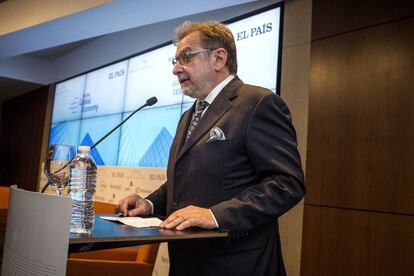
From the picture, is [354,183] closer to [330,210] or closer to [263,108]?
[330,210]

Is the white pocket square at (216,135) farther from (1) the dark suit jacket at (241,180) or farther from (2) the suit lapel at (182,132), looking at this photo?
(2) the suit lapel at (182,132)

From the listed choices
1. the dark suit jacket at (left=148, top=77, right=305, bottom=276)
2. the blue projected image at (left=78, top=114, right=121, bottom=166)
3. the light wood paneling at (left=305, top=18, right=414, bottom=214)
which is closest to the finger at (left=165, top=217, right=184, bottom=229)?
the dark suit jacket at (left=148, top=77, right=305, bottom=276)

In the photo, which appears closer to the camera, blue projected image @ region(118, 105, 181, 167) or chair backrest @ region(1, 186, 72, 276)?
chair backrest @ region(1, 186, 72, 276)

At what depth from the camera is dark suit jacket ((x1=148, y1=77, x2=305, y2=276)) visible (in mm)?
1252

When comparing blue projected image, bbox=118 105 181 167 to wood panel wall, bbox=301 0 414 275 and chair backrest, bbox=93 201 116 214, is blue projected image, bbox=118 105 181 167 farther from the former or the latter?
wood panel wall, bbox=301 0 414 275

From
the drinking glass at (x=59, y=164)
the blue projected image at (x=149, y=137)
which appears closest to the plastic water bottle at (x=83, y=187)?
the drinking glass at (x=59, y=164)

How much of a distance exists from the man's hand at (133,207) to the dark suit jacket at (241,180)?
0.10 metres

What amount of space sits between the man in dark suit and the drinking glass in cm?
29

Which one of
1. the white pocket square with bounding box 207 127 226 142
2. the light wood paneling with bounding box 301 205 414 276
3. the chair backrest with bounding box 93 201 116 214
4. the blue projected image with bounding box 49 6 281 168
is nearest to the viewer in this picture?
the white pocket square with bounding box 207 127 226 142

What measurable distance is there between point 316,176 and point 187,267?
1703 mm

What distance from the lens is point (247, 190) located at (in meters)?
1.29

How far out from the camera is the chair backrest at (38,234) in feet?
2.75

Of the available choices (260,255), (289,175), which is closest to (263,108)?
(289,175)

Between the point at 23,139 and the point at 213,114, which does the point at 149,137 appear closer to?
the point at 213,114
